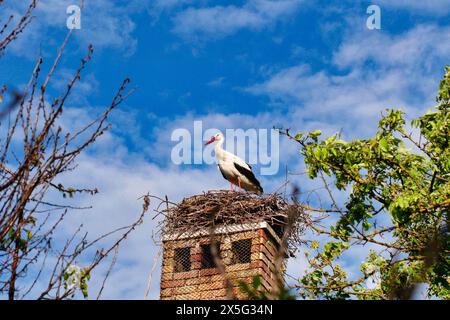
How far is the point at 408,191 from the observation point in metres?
7.90

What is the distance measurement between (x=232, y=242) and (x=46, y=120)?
5301 millimetres

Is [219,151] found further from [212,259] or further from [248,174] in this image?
[212,259]

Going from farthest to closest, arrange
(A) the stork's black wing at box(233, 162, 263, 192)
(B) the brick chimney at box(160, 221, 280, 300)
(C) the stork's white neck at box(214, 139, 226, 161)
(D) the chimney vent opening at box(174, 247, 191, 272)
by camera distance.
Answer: (C) the stork's white neck at box(214, 139, 226, 161) → (A) the stork's black wing at box(233, 162, 263, 192) → (D) the chimney vent opening at box(174, 247, 191, 272) → (B) the brick chimney at box(160, 221, 280, 300)

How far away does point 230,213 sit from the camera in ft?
28.2

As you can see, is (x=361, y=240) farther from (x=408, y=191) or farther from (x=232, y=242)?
(x=232, y=242)

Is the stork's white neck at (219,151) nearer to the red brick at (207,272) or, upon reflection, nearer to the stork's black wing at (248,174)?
the stork's black wing at (248,174)

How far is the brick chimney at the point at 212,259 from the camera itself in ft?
26.0

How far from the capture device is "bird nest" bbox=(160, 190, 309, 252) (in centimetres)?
854

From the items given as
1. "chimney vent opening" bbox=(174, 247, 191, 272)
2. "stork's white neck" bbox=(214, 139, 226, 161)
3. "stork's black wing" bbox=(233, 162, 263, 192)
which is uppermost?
"stork's white neck" bbox=(214, 139, 226, 161)

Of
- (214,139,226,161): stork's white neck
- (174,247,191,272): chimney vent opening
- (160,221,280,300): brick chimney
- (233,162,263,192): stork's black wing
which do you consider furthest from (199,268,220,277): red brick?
(214,139,226,161): stork's white neck

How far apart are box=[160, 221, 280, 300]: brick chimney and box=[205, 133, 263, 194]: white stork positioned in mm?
2566

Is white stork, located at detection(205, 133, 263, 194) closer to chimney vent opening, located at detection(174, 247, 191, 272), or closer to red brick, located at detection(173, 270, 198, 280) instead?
chimney vent opening, located at detection(174, 247, 191, 272)

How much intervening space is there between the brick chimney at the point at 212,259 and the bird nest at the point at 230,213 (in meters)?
0.11

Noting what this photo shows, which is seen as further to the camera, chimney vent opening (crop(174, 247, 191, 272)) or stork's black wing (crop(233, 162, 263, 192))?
stork's black wing (crop(233, 162, 263, 192))
